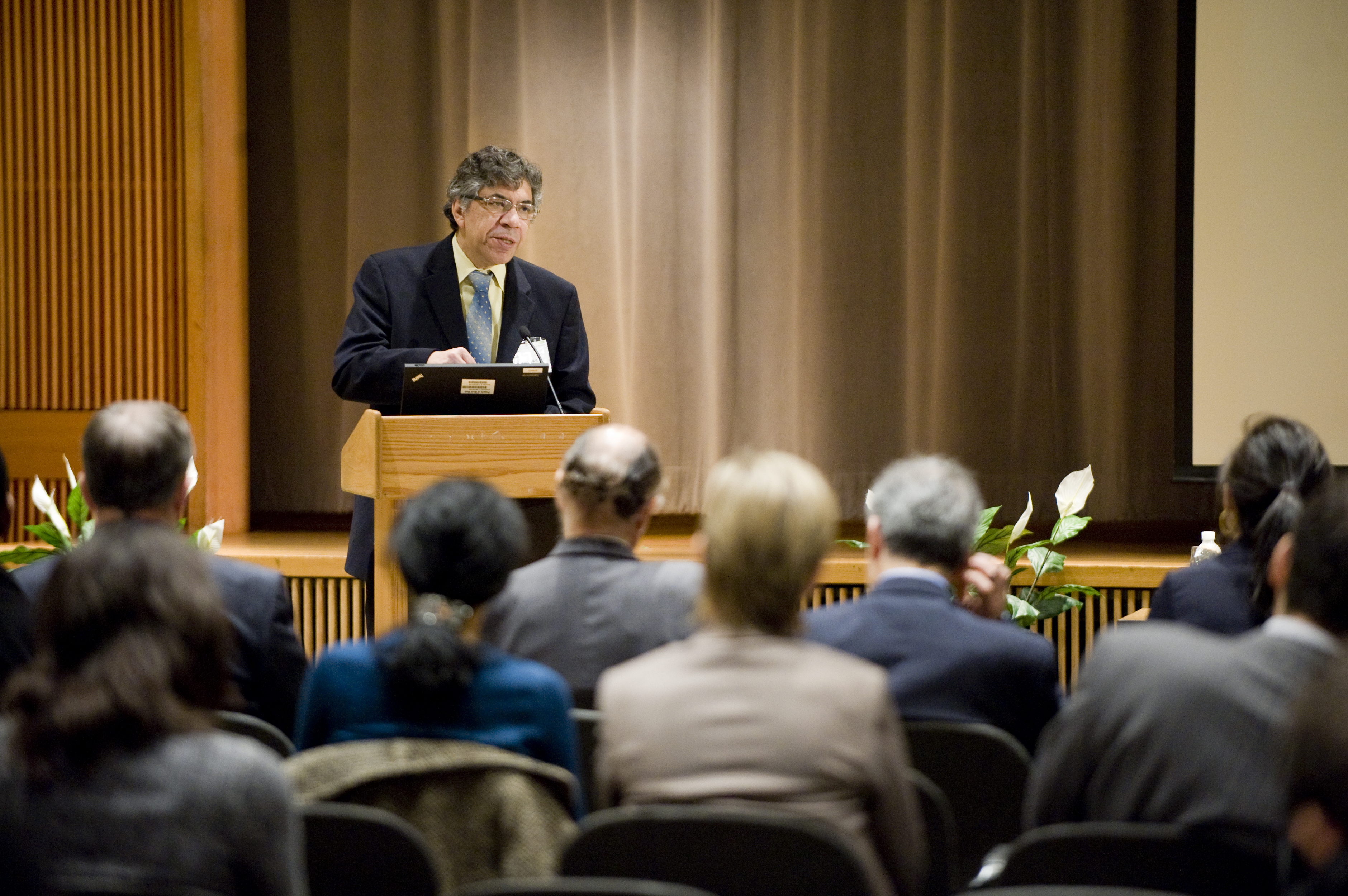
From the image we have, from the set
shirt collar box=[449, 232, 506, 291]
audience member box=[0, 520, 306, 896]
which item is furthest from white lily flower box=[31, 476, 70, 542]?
audience member box=[0, 520, 306, 896]

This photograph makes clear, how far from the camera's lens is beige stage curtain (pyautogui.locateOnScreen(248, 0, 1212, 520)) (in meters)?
5.61

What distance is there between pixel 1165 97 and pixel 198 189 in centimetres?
394

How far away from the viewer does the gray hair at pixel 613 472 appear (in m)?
2.41

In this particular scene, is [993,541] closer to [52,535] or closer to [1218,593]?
[1218,593]

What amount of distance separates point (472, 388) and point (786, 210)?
2828mm

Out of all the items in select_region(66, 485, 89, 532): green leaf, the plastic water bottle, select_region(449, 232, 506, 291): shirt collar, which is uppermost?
select_region(449, 232, 506, 291): shirt collar

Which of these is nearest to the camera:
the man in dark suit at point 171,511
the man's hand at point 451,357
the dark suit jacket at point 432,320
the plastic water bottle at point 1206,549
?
→ the man in dark suit at point 171,511

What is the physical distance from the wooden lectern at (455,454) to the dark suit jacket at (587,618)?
0.97m

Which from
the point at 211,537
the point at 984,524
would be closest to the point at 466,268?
the point at 211,537

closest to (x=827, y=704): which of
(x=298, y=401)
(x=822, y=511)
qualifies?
(x=822, y=511)

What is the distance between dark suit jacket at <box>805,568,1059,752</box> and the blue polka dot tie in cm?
225

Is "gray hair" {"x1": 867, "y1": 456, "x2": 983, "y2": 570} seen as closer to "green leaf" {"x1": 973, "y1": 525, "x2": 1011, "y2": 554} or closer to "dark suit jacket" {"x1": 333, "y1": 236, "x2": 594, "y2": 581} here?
"dark suit jacket" {"x1": 333, "y1": 236, "x2": 594, "y2": 581}

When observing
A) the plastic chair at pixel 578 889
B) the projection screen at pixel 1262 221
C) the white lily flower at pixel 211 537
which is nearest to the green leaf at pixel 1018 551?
the projection screen at pixel 1262 221

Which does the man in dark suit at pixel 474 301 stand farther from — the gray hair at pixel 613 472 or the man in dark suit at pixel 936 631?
the man in dark suit at pixel 936 631
